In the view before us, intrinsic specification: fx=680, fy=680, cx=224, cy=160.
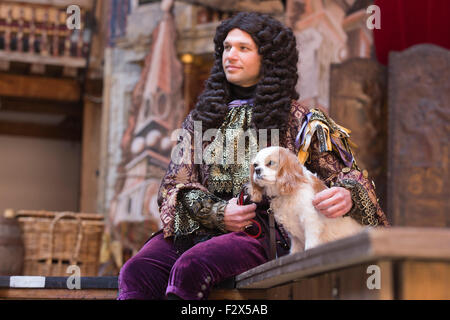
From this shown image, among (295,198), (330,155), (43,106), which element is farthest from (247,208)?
(43,106)

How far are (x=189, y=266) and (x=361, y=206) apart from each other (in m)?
0.63

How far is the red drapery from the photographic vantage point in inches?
238

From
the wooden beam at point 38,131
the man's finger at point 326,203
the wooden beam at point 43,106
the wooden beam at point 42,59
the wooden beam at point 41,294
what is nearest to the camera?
the man's finger at point 326,203

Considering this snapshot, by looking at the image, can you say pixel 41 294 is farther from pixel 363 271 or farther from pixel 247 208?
pixel 363 271

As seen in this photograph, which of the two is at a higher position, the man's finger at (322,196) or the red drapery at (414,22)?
the red drapery at (414,22)

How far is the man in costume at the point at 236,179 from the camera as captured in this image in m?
2.36

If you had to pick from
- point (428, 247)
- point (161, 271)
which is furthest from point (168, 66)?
point (428, 247)

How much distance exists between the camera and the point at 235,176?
2.69 m

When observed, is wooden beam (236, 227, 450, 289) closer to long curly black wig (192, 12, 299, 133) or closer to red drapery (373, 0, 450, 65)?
long curly black wig (192, 12, 299, 133)

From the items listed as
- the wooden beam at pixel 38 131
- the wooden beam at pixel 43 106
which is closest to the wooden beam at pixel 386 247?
the wooden beam at pixel 43 106

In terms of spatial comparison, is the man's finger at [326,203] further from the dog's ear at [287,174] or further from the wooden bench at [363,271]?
the wooden bench at [363,271]

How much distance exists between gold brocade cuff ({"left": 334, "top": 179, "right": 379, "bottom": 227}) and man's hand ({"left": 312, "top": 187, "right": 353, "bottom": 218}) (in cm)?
7

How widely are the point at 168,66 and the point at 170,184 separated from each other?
14.3 feet

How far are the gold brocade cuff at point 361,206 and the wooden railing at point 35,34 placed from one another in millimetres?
6487
